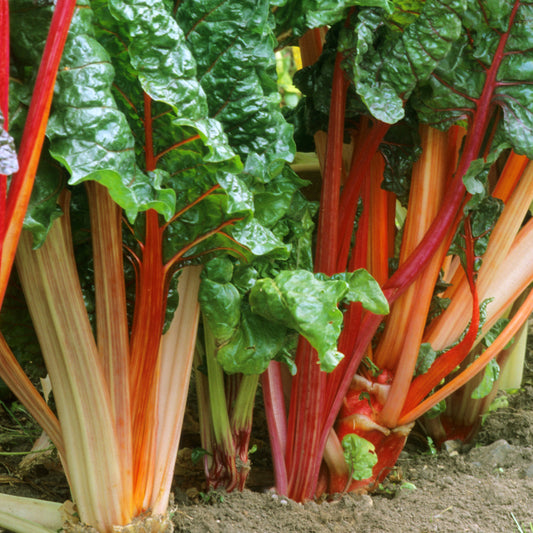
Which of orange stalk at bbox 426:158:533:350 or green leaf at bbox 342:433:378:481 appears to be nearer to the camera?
green leaf at bbox 342:433:378:481

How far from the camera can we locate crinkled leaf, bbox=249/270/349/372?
109cm

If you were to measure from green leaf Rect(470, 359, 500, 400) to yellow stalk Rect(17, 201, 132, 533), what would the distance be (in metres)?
0.92

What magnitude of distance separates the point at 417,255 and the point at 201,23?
2.20 feet

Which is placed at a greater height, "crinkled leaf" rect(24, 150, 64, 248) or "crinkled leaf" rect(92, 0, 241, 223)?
"crinkled leaf" rect(92, 0, 241, 223)

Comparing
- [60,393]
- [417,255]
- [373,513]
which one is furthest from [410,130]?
[60,393]

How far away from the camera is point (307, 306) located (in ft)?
3.67

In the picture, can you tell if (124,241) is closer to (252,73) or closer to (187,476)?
(252,73)

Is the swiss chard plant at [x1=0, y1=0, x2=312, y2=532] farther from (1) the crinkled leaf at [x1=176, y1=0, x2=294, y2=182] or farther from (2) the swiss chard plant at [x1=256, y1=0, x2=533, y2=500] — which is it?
(2) the swiss chard plant at [x1=256, y1=0, x2=533, y2=500]

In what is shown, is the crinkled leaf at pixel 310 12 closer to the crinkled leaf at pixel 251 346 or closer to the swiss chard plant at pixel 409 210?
the swiss chard plant at pixel 409 210

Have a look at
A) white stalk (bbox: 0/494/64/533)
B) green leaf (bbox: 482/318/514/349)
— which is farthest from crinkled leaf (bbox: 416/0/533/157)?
white stalk (bbox: 0/494/64/533)

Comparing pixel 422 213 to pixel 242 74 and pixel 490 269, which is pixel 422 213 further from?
pixel 242 74

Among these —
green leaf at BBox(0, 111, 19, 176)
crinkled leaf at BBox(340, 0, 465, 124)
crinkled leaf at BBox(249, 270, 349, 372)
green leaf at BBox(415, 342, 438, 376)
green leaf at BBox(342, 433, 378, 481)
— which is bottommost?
green leaf at BBox(342, 433, 378, 481)

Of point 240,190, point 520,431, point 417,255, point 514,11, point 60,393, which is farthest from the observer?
point 520,431

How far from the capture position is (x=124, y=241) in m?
1.27
